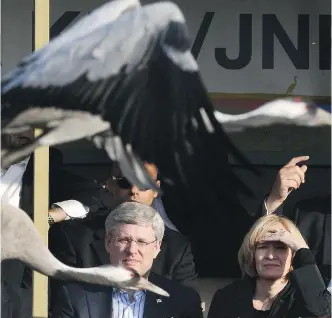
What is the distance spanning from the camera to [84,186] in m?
3.46

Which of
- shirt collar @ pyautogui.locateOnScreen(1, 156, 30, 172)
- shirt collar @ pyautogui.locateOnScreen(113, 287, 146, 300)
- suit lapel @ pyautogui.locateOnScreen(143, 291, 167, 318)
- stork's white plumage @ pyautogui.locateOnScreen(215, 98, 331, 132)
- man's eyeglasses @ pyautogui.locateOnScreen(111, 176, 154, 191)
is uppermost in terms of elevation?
stork's white plumage @ pyautogui.locateOnScreen(215, 98, 331, 132)

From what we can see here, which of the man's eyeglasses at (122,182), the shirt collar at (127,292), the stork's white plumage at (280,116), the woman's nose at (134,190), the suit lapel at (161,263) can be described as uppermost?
the stork's white plumage at (280,116)

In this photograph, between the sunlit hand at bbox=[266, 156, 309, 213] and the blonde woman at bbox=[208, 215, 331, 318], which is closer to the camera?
the blonde woman at bbox=[208, 215, 331, 318]

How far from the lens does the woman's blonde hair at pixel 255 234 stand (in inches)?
130

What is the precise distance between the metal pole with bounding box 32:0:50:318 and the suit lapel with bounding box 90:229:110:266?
169mm

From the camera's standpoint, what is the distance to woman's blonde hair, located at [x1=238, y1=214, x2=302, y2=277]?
3.29 metres

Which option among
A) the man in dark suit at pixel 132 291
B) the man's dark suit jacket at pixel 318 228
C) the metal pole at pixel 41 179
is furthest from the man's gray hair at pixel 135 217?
the man's dark suit jacket at pixel 318 228

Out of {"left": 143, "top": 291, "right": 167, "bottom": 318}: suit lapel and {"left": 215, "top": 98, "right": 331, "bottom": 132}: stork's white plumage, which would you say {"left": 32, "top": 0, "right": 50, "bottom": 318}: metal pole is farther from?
{"left": 215, "top": 98, "right": 331, "bottom": 132}: stork's white plumage

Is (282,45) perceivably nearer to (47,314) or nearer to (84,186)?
(84,186)

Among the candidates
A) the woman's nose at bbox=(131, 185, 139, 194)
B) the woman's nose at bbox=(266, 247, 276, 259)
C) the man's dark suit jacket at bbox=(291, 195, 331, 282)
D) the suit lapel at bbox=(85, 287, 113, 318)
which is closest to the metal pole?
the suit lapel at bbox=(85, 287, 113, 318)

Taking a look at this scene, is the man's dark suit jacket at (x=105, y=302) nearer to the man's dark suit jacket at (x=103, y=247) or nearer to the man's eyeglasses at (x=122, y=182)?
the man's dark suit jacket at (x=103, y=247)

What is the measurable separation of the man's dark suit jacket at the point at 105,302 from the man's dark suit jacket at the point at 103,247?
0.06m

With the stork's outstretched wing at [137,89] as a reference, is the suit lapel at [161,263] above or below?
below

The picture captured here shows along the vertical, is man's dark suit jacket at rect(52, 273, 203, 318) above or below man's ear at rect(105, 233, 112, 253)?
below
